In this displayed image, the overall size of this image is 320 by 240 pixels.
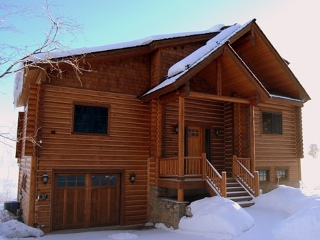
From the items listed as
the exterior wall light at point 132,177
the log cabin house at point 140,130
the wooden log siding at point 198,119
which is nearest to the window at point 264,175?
the log cabin house at point 140,130

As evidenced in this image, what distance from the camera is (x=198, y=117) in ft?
48.5

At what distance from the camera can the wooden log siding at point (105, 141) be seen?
11.8 meters

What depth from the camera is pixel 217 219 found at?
31.8 feet

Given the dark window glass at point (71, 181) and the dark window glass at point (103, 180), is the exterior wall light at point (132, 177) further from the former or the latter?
the dark window glass at point (71, 181)

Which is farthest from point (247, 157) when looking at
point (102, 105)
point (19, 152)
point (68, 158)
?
point (19, 152)

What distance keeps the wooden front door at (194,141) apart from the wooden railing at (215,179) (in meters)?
2.20

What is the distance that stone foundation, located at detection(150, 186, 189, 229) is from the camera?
11160 mm

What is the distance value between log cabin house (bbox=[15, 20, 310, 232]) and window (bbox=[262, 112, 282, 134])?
1256mm

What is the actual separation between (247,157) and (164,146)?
402cm

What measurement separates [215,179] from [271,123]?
6721 mm

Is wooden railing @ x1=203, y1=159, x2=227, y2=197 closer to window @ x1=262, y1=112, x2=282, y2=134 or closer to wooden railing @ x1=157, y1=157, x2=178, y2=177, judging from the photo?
wooden railing @ x1=157, y1=157, x2=178, y2=177

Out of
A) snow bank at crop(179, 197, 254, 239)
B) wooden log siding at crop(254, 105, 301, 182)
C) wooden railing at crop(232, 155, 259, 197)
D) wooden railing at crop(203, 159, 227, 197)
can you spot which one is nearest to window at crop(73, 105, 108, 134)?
wooden railing at crop(203, 159, 227, 197)

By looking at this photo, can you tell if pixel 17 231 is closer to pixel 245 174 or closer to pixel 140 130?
pixel 140 130

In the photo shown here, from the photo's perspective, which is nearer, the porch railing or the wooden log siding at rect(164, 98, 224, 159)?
the porch railing
